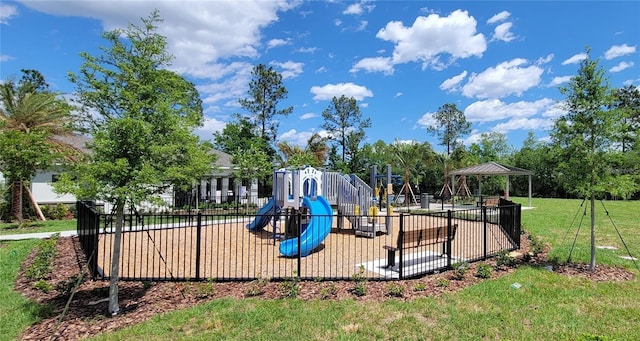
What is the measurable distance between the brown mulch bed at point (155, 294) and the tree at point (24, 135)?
8.72 meters

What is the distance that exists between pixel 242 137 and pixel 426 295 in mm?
32887

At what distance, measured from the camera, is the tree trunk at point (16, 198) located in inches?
610

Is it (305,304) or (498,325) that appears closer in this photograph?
(498,325)

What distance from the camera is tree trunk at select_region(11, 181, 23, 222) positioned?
50.8 feet

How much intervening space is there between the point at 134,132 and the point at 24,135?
13302 mm

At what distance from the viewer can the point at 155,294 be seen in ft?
19.6

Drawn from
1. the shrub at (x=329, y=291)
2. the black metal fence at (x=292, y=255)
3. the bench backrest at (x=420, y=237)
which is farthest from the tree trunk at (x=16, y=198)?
the bench backrest at (x=420, y=237)

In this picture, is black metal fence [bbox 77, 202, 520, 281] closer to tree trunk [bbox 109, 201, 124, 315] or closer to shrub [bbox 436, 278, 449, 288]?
tree trunk [bbox 109, 201, 124, 315]

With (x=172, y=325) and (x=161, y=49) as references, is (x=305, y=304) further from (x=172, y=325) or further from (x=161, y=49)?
(x=161, y=49)

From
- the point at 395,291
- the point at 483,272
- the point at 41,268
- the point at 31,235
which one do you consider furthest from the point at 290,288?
the point at 31,235

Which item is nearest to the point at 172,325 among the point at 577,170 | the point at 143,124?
the point at 143,124

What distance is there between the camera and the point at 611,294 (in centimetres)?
590

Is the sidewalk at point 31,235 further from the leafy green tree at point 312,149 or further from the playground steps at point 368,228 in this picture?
the leafy green tree at point 312,149

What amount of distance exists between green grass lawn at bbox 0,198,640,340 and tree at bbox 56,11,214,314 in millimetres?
1416
